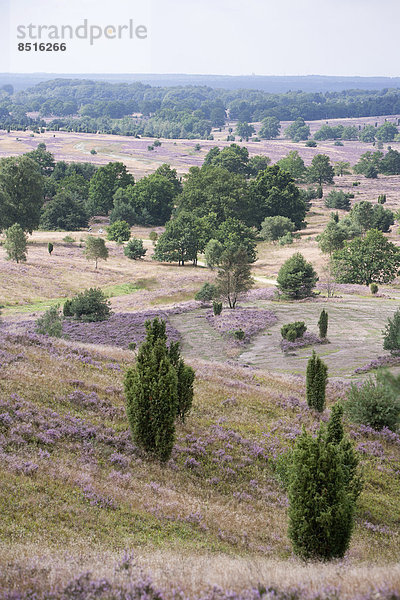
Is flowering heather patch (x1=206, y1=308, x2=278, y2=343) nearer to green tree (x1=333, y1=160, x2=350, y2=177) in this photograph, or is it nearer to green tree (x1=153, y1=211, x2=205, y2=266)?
green tree (x1=153, y1=211, x2=205, y2=266)

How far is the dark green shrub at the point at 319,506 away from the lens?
11.6 metres

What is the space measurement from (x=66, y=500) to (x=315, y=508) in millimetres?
5760

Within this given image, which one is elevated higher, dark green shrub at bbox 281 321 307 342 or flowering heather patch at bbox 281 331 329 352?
dark green shrub at bbox 281 321 307 342

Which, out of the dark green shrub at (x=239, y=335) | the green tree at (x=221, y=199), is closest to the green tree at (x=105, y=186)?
the green tree at (x=221, y=199)

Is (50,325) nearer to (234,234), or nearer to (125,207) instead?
(234,234)

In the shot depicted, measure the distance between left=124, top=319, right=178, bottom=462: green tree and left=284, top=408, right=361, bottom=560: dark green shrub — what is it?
17.4 feet

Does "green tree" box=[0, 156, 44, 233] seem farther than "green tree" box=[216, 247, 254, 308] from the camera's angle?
Yes

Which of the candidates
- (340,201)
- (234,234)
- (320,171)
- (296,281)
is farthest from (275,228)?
(320,171)

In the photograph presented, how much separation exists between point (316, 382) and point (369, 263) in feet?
164

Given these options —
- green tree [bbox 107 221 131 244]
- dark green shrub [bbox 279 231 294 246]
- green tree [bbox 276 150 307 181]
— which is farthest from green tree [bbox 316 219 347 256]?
green tree [bbox 276 150 307 181]

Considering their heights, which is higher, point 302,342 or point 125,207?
point 125,207

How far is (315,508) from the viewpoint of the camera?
38.1 feet

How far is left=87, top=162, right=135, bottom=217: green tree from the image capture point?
4862 inches

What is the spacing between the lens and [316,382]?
24484 millimetres
